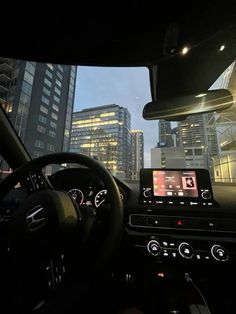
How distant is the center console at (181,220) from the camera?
4.31 ft

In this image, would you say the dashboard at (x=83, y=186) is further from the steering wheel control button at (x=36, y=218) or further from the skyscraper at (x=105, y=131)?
the skyscraper at (x=105, y=131)

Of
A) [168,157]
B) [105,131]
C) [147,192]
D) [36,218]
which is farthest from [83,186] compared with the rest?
[105,131]

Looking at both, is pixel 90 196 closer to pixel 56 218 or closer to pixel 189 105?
pixel 56 218

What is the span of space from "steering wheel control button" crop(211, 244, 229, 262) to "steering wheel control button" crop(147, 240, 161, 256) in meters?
0.34

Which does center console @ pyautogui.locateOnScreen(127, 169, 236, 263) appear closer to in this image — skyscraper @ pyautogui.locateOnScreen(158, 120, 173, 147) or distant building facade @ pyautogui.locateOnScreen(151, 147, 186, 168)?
distant building facade @ pyautogui.locateOnScreen(151, 147, 186, 168)

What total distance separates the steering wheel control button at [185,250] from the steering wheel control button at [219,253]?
0.14 metres

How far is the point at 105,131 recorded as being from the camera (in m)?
2.58

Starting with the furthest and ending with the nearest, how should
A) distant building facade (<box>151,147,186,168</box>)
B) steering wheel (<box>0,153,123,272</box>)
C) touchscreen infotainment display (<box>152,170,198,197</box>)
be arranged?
distant building facade (<box>151,147,186,168</box>) → touchscreen infotainment display (<box>152,170,198,197</box>) → steering wheel (<box>0,153,123,272</box>)

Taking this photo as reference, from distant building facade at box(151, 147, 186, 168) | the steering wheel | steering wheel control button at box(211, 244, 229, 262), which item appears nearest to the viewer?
the steering wheel

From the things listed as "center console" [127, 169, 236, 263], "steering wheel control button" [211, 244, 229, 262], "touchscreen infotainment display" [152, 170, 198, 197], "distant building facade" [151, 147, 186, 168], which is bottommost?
"steering wheel control button" [211, 244, 229, 262]

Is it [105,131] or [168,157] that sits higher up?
[105,131]

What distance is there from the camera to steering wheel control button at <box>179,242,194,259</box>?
130cm

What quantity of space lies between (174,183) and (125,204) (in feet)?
1.36

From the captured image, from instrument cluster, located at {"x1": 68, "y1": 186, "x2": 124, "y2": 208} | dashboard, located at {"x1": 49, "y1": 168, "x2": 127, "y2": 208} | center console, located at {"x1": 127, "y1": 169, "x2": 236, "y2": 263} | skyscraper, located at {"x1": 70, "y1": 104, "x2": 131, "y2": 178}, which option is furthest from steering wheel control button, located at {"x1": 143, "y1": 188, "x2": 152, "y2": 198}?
skyscraper, located at {"x1": 70, "y1": 104, "x2": 131, "y2": 178}
